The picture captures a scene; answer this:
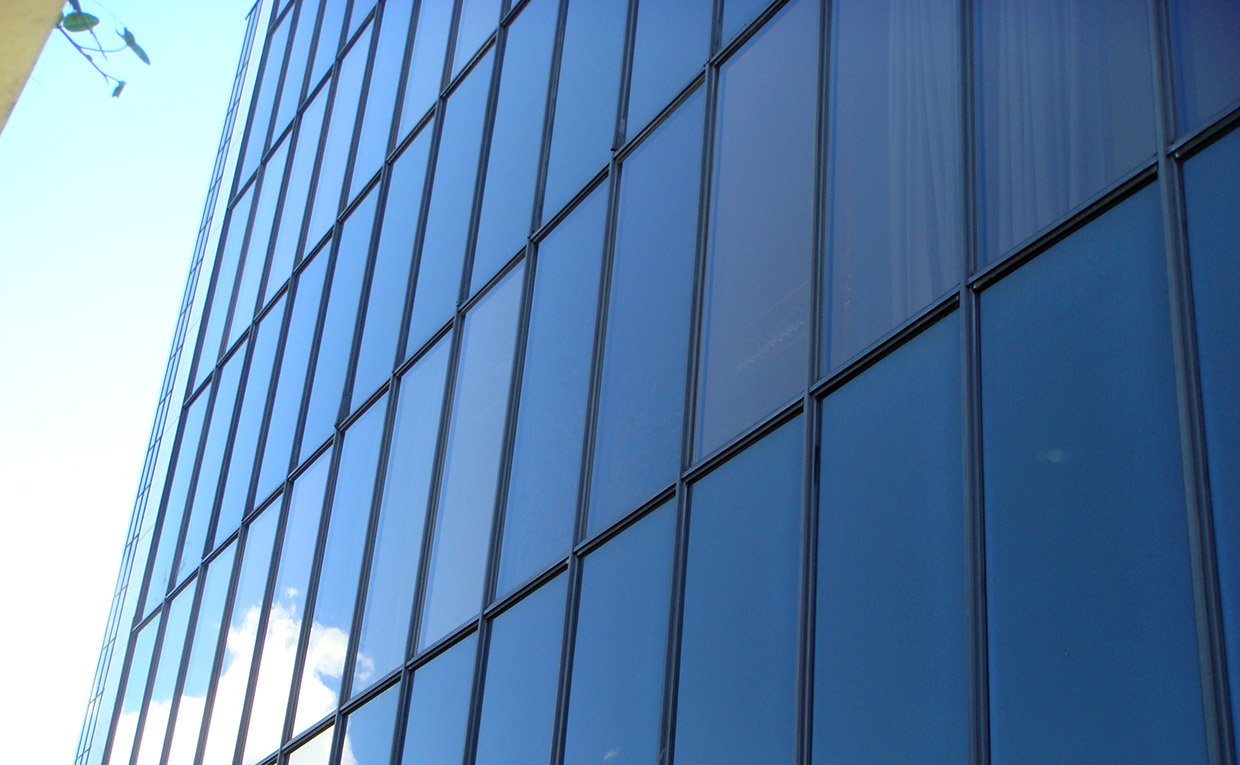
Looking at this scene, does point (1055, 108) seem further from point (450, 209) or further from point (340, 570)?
point (340, 570)

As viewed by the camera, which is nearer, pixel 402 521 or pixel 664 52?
pixel 664 52

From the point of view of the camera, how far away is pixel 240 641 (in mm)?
16109

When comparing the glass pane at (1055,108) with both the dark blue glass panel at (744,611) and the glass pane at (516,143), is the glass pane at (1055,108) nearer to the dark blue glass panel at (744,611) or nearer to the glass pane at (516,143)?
the dark blue glass panel at (744,611)

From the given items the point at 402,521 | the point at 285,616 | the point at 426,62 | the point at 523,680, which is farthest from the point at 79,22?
the point at 426,62

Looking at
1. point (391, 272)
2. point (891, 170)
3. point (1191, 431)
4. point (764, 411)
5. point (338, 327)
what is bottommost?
point (1191, 431)

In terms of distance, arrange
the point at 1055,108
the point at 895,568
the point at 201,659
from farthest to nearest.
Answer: the point at 201,659 < the point at 1055,108 < the point at 895,568

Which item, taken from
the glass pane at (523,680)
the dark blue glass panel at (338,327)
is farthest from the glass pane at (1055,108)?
the dark blue glass panel at (338,327)

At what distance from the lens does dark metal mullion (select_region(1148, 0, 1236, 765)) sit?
5.31 metres

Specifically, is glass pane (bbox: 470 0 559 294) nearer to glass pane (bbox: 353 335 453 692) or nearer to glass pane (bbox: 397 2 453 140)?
glass pane (bbox: 353 335 453 692)

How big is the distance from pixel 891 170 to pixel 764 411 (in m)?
1.68

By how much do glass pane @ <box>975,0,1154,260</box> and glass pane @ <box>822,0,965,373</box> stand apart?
269 millimetres

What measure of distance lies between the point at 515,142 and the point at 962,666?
897 centimetres

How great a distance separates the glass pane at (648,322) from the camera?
32.2 ft

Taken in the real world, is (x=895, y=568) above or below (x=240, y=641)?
below
